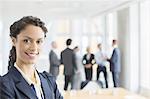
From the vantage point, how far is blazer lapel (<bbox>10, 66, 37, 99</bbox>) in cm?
121

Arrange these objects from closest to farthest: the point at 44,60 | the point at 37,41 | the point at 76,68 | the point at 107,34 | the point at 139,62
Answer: the point at 37,41, the point at 76,68, the point at 139,62, the point at 44,60, the point at 107,34

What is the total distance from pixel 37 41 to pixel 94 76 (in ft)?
23.2

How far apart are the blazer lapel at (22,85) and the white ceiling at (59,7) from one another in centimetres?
480

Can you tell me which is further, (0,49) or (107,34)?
(107,34)

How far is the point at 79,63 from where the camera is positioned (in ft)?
A: 23.8

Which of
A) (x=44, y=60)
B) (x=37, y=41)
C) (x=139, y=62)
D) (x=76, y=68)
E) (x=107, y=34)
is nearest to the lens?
(x=37, y=41)

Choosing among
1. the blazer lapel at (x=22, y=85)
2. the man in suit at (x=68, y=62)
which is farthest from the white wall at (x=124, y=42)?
the blazer lapel at (x=22, y=85)

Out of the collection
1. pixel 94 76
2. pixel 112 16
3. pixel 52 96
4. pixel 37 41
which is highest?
pixel 112 16

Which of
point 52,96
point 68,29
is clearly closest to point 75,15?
point 68,29

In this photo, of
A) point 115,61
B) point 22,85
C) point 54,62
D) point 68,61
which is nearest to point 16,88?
point 22,85

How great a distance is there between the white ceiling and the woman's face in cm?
477

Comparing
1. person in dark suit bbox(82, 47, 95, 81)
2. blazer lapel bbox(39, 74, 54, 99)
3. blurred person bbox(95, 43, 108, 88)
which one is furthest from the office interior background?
blazer lapel bbox(39, 74, 54, 99)

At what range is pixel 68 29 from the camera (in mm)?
9703

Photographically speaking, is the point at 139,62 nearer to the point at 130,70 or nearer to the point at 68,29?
the point at 130,70
